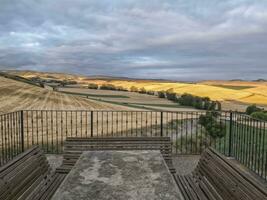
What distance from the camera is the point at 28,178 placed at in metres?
3.91

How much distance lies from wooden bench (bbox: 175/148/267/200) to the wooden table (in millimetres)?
557

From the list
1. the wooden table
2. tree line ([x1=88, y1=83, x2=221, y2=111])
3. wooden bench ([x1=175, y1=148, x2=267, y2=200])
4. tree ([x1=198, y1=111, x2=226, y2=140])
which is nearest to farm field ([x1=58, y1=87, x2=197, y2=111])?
tree line ([x1=88, y1=83, x2=221, y2=111])

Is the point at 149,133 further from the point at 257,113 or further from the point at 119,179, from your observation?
the point at 257,113

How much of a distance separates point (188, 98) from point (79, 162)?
36372 millimetres

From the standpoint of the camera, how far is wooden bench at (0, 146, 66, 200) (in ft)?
10.8

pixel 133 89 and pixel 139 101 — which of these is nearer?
pixel 139 101

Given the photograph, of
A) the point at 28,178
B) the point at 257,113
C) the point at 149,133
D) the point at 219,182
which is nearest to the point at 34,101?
the point at 149,133

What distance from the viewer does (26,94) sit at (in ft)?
80.9

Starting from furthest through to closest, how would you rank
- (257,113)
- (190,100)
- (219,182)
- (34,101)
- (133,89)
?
(133,89), (190,100), (257,113), (34,101), (219,182)

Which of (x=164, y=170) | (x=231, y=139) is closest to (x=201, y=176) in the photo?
(x=164, y=170)

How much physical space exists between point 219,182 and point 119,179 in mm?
1211

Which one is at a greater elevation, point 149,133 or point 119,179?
point 119,179

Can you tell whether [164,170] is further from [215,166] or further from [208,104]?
[208,104]

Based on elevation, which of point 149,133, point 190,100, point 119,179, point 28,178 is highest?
point 119,179
